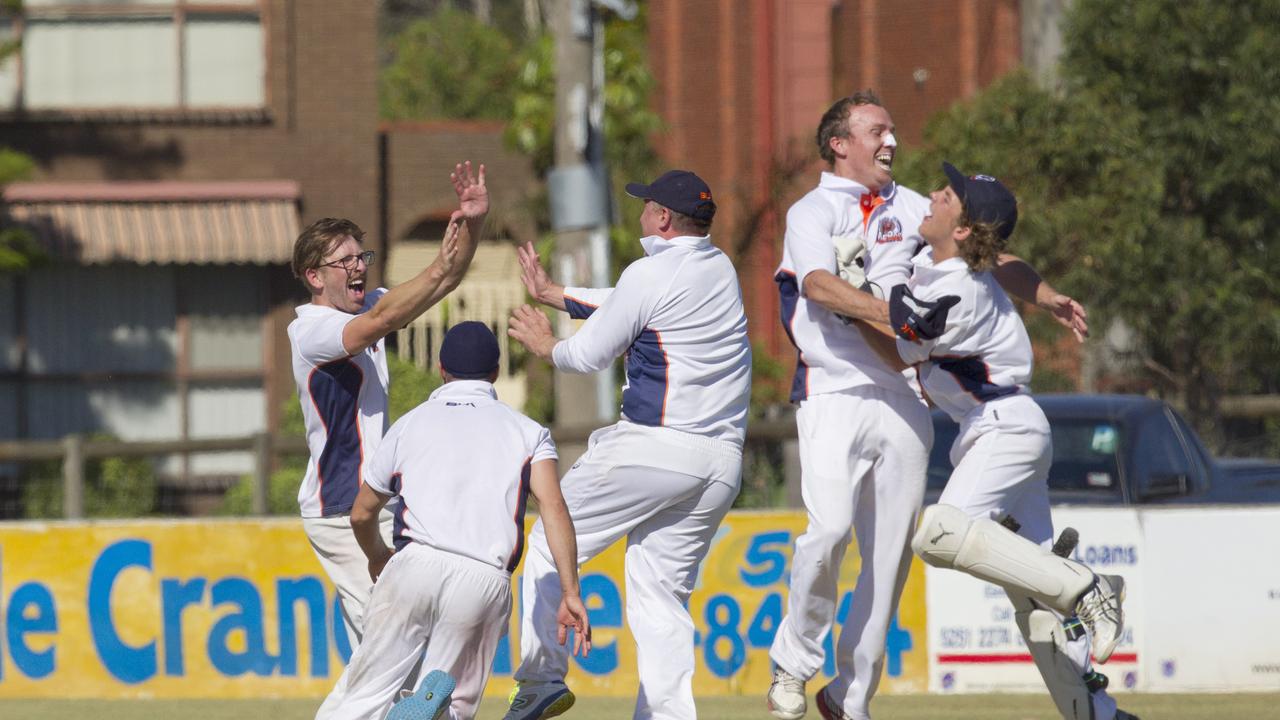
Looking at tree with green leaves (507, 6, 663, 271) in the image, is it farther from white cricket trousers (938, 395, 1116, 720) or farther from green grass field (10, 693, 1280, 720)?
white cricket trousers (938, 395, 1116, 720)

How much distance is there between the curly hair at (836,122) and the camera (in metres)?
8.07

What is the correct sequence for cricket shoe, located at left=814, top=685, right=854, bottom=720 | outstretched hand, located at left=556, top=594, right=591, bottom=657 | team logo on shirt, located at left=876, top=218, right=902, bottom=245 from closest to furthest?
outstretched hand, located at left=556, top=594, right=591, bottom=657
cricket shoe, located at left=814, top=685, right=854, bottom=720
team logo on shirt, located at left=876, top=218, right=902, bottom=245

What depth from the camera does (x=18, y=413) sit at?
69.1 feet

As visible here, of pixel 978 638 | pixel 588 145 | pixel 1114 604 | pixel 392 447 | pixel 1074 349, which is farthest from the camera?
pixel 1074 349

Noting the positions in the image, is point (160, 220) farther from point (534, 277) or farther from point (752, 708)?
point (534, 277)

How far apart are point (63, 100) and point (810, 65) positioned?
1446cm

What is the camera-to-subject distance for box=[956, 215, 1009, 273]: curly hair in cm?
769

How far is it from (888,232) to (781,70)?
981 inches

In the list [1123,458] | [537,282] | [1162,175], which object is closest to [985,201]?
[537,282]

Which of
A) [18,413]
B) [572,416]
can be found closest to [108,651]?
[572,416]

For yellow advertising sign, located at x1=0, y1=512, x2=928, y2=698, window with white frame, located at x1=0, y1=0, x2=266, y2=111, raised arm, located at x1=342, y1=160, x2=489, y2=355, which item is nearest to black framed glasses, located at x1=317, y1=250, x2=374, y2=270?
raised arm, located at x1=342, y1=160, x2=489, y2=355

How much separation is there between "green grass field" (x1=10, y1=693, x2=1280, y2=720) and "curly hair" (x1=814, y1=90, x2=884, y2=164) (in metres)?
3.08

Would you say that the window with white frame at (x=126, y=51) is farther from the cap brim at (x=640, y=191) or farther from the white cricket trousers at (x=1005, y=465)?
the white cricket trousers at (x=1005, y=465)

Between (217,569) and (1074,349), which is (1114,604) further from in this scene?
(1074,349)
